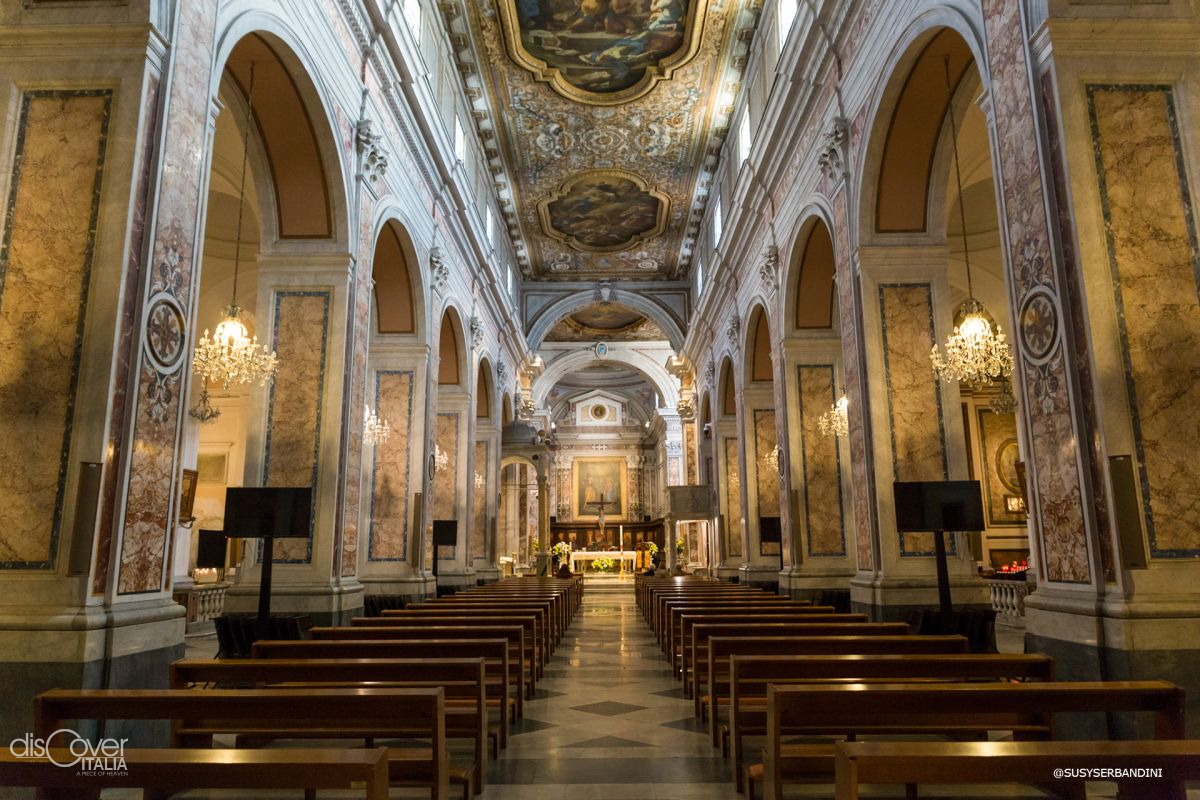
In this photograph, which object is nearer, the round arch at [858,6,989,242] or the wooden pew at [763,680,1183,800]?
the wooden pew at [763,680,1183,800]

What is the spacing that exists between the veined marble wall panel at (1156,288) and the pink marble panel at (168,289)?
541 centimetres

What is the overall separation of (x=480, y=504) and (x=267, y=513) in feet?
38.1

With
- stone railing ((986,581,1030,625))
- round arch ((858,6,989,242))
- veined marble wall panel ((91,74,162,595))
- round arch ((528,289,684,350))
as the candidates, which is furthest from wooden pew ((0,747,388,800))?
round arch ((528,289,684,350))

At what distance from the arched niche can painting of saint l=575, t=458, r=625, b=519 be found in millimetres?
24956

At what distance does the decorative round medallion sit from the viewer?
15.4 feet

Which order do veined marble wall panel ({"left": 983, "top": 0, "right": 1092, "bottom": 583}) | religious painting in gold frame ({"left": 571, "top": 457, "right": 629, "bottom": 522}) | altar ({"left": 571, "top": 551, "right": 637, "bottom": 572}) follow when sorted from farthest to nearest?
religious painting in gold frame ({"left": 571, "top": 457, "right": 629, "bottom": 522}) → altar ({"left": 571, "top": 551, "right": 637, "bottom": 572}) → veined marble wall panel ({"left": 983, "top": 0, "right": 1092, "bottom": 583})

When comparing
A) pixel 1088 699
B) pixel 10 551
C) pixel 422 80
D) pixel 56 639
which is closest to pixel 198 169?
pixel 10 551

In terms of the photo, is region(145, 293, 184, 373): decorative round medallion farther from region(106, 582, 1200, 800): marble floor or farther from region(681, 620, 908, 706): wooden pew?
region(681, 620, 908, 706): wooden pew

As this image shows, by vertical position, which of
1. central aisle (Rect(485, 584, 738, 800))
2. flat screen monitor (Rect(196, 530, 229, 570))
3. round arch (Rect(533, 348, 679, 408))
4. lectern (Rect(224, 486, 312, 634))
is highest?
round arch (Rect(533, 348, 679, 408))

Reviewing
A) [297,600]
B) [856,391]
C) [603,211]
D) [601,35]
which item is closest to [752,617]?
[856,391]

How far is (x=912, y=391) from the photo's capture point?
823 cm

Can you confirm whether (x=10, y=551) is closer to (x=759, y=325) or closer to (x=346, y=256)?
(x=346, y=256)

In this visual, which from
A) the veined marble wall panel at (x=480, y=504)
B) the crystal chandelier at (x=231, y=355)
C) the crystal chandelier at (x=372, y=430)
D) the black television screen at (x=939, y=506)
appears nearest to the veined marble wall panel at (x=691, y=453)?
the veined marble wall panel at (x=480, y=504)

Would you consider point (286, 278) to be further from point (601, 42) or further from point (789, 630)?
point (601, 42)
